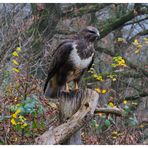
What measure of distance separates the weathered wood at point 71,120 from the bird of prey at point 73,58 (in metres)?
0.79

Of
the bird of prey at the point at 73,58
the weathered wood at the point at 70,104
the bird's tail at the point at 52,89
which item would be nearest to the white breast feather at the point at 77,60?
the bird of prey at the point at 73,58

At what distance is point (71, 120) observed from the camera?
4.61 m

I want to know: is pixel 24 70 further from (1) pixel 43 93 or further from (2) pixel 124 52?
(2) pixel 124 52

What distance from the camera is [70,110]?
15.8ft

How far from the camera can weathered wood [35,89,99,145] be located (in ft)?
14.6

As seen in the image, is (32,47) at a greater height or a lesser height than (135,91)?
greater

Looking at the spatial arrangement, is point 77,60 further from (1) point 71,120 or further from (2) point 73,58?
(1) point 71,120

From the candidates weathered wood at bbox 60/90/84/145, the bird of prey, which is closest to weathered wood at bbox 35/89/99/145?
weathered wood at bbox 60/90/84/145

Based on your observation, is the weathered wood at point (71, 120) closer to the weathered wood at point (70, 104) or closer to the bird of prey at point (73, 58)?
the weathered wood at point (70, 104)

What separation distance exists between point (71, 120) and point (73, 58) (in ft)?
3.95

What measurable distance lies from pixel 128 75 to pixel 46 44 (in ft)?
5.47

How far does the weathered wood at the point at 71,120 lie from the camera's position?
4.45m

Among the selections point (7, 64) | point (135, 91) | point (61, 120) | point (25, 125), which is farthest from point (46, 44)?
point (61, 120)

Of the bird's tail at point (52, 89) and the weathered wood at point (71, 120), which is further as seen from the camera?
the bird's tail at point (52, 89)
